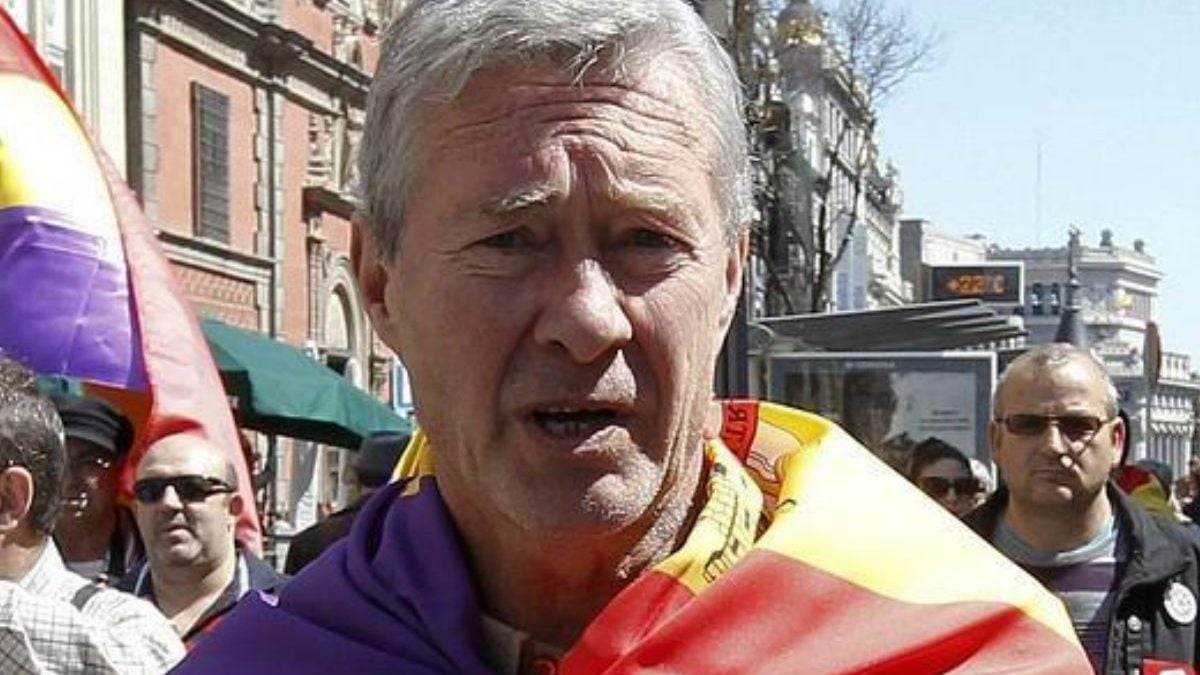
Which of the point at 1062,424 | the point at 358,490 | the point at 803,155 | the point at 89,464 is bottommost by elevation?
the point at 358,490

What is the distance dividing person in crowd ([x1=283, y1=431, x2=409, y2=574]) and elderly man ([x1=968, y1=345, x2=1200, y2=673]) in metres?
2.02

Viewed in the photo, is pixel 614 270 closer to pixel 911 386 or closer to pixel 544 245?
pixel 544 245

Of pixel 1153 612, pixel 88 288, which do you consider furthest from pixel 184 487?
pixel 1153 612

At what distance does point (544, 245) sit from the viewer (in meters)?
2.08

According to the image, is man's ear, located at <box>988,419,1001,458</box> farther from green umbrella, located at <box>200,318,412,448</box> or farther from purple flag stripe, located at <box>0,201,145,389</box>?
green umbrella, located at <box>200,318,412,448</box>

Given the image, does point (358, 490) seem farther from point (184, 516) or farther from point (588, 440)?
point (588, 440)

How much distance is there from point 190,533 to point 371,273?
129 inches

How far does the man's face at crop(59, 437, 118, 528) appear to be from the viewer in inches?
219

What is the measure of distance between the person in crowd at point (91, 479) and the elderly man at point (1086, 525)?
2272mm

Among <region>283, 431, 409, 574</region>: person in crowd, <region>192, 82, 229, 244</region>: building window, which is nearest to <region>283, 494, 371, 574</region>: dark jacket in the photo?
<region>283, 431, 409, 574</region>: person in crowd

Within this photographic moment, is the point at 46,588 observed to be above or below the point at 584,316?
below

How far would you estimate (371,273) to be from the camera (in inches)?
90.1

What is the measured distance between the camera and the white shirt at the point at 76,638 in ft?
10.5

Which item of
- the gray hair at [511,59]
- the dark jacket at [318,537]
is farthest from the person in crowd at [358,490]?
the gray hair at [511,59]
